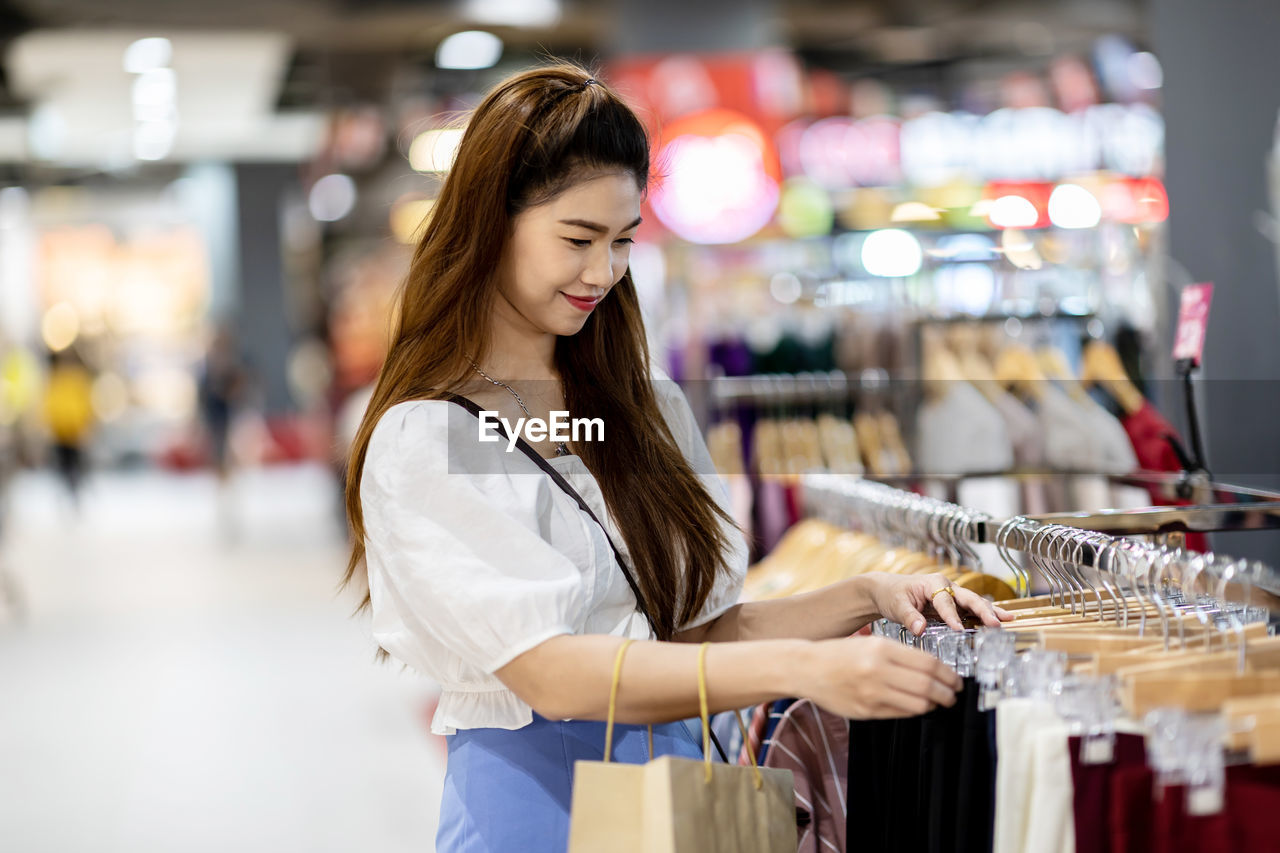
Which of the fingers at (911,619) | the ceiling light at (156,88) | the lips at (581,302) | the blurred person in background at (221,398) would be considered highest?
the ceiling light at (156,88)

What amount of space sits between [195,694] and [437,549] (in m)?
5.23

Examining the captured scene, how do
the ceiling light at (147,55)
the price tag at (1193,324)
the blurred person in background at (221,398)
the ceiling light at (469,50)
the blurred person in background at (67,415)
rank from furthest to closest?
the blurred person in background at (67,415), the blurred person in background at (221,398), the ceiling light at (469,50), the ceiling light at (147,55), the price tag at (1193,324)

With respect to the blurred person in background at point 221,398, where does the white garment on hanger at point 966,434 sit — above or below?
below

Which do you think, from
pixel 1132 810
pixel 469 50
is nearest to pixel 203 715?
pixel 1132 810

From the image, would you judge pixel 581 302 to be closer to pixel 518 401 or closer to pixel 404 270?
pixel 518 401

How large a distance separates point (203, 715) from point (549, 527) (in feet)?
15.6

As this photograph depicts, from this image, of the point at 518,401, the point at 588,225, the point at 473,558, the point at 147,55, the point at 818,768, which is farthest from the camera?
the point at 147,55

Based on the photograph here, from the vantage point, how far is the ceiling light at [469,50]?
12531mm

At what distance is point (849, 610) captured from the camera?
5.89 feet

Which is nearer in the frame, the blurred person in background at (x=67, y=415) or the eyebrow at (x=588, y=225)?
the eyebrow at (x=588, y=225)

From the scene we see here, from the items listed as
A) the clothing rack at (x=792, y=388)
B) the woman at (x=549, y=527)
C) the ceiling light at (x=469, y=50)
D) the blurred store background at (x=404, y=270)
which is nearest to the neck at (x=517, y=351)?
the woman at (x=549, y=527)

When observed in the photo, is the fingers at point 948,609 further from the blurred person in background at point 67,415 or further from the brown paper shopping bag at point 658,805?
the blurred person in background at point 67,415

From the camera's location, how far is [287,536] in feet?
40.5

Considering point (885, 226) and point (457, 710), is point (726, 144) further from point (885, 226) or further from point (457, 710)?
point (457, 710)
